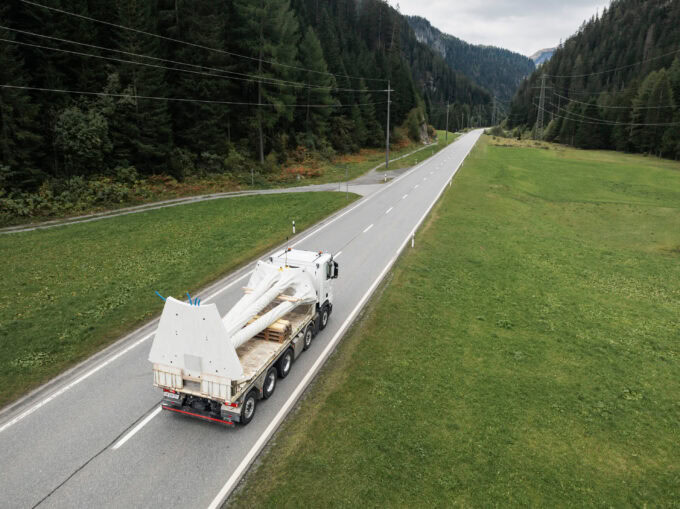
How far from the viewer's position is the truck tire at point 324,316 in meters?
13.2

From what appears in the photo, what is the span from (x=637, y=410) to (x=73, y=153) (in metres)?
35.5

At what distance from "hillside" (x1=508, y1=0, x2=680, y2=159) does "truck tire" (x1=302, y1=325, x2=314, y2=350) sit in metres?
92.1

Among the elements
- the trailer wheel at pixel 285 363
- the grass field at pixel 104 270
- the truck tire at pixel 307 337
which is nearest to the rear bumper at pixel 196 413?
the trailer wheel at pixel 285 363

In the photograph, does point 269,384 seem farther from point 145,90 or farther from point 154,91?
point 154,91

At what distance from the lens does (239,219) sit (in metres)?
27.3

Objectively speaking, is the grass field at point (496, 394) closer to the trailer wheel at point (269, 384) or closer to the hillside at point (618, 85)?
the trailer wheel at point (269, 384)

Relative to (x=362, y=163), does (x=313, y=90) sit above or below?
above

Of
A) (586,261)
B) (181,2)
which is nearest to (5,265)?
(586,261)

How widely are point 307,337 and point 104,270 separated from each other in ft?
37.2

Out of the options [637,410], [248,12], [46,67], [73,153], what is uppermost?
[248,12]

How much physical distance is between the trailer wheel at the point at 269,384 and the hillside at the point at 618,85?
310 feet

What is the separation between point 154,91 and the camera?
34031 mm

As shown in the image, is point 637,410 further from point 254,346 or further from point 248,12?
point 248,12

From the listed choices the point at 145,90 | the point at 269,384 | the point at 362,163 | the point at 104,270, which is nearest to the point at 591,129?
the point at 362,163
